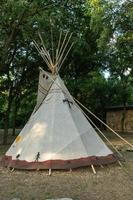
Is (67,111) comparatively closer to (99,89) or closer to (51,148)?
(51,148)

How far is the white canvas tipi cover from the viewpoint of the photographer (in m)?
12.0

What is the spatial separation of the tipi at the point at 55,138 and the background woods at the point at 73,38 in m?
2.99

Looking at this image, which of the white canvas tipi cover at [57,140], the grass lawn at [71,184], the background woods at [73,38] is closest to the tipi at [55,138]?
the white canvas tipi cover at [57,140]

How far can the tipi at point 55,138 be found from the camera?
12.0 meters

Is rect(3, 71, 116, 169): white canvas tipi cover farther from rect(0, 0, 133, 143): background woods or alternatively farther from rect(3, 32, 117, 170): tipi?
rect(0, 0, 133, 143): background woods

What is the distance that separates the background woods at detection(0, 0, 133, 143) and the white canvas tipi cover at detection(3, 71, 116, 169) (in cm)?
365

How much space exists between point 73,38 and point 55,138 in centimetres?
767

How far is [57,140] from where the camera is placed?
12617 millimetres

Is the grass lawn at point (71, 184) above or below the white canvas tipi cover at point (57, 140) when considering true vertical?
below

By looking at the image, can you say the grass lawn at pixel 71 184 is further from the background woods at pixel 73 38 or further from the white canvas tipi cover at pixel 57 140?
the background woods at pixel 73 38

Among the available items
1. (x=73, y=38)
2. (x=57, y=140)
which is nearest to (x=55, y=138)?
(x=57, y=140)

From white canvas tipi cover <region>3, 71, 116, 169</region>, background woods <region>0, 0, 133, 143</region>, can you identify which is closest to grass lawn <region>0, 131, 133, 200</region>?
white canvas tipi cover <region>3, 71, 116, 169</region>

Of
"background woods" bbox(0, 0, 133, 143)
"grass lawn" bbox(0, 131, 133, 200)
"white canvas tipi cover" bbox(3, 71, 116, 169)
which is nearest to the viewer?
"grass lawn" bbox(0, 131, 133, 200)

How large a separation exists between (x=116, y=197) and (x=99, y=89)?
966 inches
